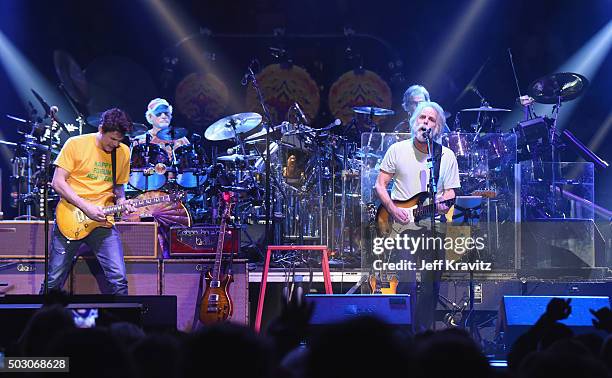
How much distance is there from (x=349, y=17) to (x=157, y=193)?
6076mm

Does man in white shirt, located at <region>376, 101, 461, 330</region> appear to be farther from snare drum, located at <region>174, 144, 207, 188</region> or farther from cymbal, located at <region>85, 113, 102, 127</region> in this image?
cymbal, located at <region>85, 113, 102, 127</region>

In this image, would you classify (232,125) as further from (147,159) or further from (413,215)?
(413,215)

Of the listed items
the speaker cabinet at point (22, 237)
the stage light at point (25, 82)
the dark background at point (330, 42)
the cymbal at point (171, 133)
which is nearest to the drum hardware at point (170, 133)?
the cymbal at point (171, 133)

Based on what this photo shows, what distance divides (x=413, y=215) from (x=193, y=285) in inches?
101

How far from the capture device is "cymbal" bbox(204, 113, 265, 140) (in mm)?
12906

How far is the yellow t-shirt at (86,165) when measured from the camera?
321 inches

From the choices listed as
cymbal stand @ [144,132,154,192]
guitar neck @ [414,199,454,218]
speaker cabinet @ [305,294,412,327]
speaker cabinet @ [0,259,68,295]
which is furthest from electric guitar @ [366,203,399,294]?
cymbal stand @ [144,132,154,192]

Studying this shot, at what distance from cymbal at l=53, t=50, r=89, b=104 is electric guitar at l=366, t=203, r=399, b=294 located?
8038 mm

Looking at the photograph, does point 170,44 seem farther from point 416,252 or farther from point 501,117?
point 416,252

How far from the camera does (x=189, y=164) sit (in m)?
13.1

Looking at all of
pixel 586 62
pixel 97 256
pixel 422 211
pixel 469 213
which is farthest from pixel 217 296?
pixel 586 62

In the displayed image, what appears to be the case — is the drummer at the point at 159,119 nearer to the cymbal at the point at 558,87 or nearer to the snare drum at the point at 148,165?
the snare drum at the point at 148,165

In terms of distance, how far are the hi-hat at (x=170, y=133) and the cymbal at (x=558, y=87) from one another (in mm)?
5712

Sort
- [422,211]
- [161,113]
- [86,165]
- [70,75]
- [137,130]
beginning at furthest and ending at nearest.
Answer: [70,75]
[161,113]
[137,130]
[86,165]
[422,211]
